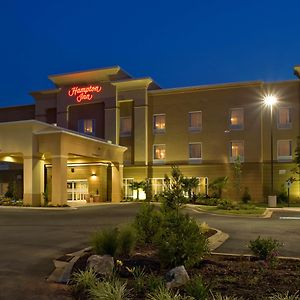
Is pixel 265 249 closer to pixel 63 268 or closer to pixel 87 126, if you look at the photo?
pixel 63 268

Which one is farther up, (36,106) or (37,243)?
(36,106)

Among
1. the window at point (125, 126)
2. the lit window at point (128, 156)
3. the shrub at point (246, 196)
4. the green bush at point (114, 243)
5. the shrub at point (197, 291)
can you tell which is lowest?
the shrub at point (246, 196)

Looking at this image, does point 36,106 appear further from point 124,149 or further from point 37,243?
point 37,243

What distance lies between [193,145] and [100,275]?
1518 inches

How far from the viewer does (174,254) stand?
8.69m

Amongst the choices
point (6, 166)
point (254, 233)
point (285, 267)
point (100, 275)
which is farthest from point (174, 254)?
point (6, 166)

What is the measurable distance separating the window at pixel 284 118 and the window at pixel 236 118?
3.54 meters

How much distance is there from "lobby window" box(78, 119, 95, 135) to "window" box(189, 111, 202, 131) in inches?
430

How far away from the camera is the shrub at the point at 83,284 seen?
24.5ft

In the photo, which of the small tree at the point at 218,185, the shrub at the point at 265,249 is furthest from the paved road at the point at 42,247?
the small tree at the point at 218,185

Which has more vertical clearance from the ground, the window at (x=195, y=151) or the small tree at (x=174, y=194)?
the window at (x=195, y=151)

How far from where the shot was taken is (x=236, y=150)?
44812mm

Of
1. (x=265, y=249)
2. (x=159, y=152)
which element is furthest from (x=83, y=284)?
(x=159, y=152)

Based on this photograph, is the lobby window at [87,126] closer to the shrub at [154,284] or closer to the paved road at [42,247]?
the paved road at [42,247]
